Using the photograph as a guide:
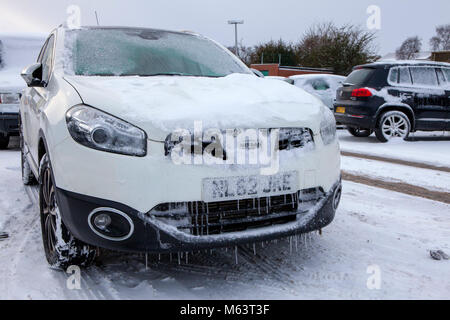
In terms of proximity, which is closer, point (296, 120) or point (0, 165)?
point (296, 120)

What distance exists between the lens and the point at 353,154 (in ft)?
24.0

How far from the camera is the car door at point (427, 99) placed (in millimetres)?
8789

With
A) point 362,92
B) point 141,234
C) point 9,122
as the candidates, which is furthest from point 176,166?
point 362,92

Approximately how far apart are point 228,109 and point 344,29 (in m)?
29.8

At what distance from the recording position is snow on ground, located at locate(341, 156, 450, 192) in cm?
506

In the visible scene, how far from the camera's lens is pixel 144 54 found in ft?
11.3

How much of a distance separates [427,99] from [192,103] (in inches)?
302

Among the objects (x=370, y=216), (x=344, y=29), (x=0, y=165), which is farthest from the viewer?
(x=344, y=29)

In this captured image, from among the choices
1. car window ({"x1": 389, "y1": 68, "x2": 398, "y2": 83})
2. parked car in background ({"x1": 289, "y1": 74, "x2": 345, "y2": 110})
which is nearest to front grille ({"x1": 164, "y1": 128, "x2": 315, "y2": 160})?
car window ({"x1": 389, "y1": 68, "x2": 398, "y2": 83})

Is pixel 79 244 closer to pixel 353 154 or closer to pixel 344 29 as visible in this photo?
pixel 353 154

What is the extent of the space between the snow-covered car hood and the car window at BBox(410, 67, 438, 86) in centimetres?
680

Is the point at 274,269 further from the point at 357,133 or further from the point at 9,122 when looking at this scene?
the point at 357,133
